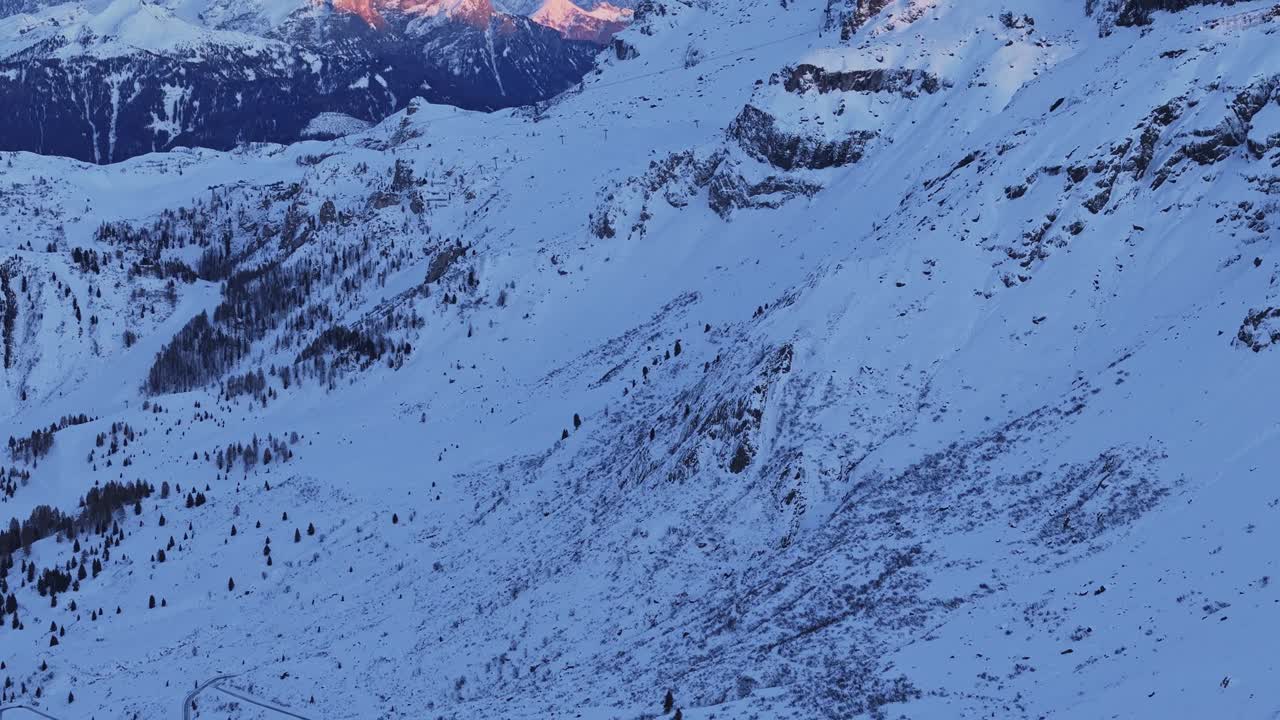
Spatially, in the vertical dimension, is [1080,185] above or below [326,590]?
above

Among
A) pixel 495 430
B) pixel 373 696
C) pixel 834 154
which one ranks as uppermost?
pixel 834 154

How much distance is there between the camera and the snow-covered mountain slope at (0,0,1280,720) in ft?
95.0

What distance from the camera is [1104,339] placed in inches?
1592

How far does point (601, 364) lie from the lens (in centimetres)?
6650

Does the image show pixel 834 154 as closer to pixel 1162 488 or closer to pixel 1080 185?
pixel 1080 185

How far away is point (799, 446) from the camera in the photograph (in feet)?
135

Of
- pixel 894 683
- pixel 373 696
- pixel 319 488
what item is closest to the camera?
pixel 894 683

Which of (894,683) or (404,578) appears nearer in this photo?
(894,683)

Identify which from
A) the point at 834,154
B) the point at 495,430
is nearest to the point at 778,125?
the point at 834,154

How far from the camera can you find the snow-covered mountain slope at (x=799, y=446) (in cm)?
2897

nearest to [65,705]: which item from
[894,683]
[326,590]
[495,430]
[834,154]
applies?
[326,590]

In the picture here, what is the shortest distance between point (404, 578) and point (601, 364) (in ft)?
77.4

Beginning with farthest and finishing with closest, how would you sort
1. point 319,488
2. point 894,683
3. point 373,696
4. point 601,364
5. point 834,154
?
point 834,154 → point 601,364 → point 319,488 → point 373,696 → point 894,683

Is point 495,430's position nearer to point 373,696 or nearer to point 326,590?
point 326,590
